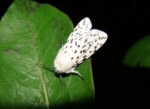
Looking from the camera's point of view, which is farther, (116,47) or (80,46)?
(116,47)

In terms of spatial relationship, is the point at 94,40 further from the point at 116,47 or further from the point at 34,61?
the point at 116,47

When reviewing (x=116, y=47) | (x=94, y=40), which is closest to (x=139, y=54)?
(x=94, y=40)

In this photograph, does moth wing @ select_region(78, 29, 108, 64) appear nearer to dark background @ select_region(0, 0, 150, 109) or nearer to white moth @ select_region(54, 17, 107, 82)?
white moth @ select_region(54, 17, 107, 82)

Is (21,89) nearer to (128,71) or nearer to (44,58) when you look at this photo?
(44,58)

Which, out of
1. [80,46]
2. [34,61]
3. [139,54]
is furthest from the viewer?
[139,54]

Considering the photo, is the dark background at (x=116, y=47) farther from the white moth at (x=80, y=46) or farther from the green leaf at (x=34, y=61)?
the green leaf at (x=34, y=61)

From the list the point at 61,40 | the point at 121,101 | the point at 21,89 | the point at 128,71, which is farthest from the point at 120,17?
the point at 21,89

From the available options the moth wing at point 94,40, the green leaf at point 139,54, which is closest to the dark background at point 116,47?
the green leaf at point 139,54
